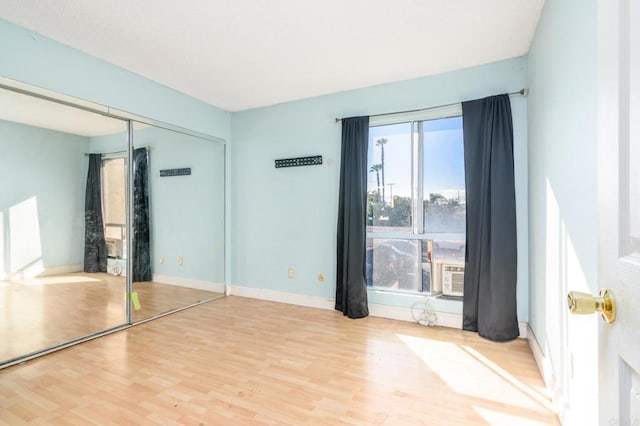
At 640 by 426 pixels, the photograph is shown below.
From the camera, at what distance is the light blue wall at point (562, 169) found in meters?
1.31

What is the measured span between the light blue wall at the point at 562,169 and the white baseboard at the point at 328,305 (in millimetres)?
719

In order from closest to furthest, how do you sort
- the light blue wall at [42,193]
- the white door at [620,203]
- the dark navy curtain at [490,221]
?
the white door at [620,203] → the light blue wall at [42,193] → the dark navy curtain at [490,221]

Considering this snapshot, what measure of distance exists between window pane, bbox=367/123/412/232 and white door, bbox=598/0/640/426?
2703 millimetres

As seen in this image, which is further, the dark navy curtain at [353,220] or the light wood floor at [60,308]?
the dark navy curtain at [353,220]

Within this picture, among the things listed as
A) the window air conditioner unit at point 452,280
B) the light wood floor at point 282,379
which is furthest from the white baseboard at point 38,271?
the window air conditioner unit at point 452,280

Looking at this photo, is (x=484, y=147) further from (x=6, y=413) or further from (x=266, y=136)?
(x=6, y=413)

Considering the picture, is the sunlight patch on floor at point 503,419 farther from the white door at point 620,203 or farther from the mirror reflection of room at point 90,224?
the mirror reflection of room at point 90,224

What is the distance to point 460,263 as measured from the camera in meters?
3.12

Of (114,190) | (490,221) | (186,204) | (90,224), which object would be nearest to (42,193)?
(90,224)

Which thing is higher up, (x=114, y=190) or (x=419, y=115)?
(x=419, y=115)

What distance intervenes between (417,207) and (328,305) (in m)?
1.58

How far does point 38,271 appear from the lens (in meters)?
2.62

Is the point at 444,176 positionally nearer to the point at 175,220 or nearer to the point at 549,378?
the point at 549,378

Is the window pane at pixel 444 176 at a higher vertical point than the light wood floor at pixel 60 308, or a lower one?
higher
